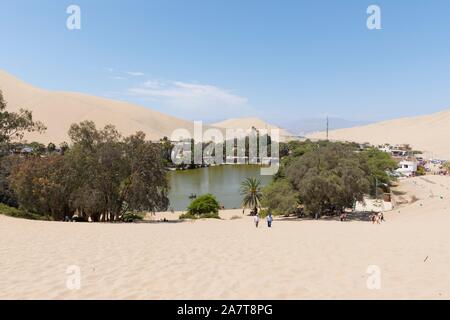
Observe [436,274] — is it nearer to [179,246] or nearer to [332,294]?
[332,294]

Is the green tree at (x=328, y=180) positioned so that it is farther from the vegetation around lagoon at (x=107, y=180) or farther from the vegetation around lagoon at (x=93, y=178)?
the vegetation around lagoon at (x=93, y=178)

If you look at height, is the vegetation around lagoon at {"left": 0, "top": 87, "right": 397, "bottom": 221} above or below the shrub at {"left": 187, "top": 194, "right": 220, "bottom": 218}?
above

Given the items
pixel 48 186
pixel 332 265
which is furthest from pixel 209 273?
pixel 48 186

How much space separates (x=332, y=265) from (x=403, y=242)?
6765 mm

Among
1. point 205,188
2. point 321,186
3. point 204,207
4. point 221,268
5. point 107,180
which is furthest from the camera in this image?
point 205,188

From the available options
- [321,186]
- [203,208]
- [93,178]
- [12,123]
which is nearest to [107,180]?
[93,178]

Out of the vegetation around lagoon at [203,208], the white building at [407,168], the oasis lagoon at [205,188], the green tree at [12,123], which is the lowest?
the vegetation around lagoon at [203,208]

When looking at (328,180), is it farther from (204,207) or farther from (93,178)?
(93,178)

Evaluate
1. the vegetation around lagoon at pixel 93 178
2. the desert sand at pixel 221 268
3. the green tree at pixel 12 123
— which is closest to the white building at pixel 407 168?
the vegetation around lagoon at pixel 93 178

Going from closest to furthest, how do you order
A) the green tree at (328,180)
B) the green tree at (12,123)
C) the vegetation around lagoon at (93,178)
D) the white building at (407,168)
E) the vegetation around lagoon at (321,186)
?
the vegetation around lagoon at (93,178) → the green tree at (12,123) → the green tree at (328,180) → the vegetation around lagoon at (321,186) → the white building at (407,168)

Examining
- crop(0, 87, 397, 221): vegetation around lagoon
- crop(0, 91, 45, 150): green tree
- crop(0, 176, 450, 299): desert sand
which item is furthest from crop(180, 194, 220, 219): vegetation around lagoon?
crop(0, 176, 450, 299): desert sand

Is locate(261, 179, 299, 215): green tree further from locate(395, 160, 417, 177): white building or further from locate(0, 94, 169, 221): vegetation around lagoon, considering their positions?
locate(395, 160, 417, 177): white building
